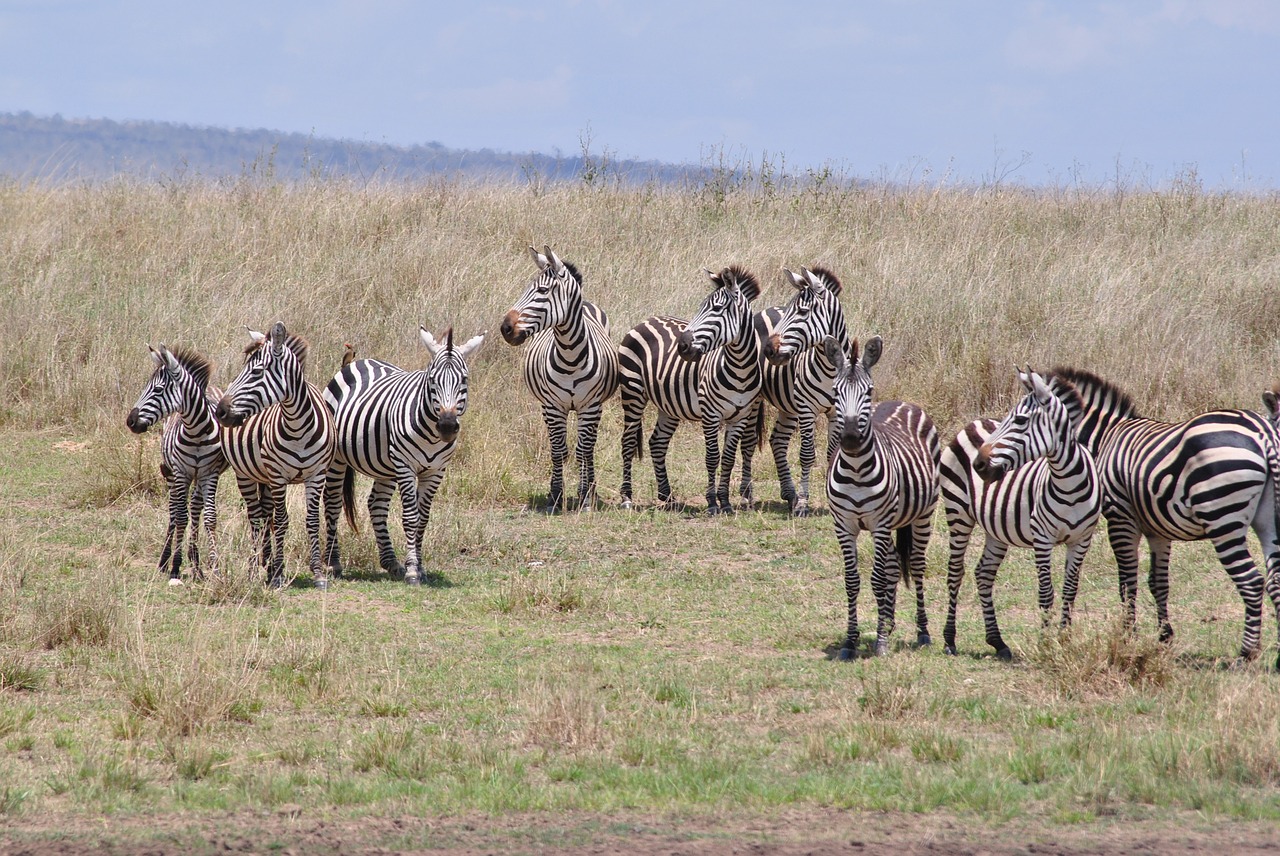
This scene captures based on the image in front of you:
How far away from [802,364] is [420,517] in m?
4.49

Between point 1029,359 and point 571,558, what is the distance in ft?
25.4

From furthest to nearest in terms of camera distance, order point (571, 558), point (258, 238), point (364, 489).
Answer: point (258, 238), point (364, 489), point (571, 558)

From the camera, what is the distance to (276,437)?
9.81 meters

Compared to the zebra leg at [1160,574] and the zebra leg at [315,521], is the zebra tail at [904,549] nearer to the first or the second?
the zebra leg at [1160,574]

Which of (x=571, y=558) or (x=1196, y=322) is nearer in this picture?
(x=571, y=558)

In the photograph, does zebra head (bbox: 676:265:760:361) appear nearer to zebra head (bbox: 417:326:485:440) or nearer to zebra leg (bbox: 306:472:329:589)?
zebra head (bbox: 417:326:485:440)

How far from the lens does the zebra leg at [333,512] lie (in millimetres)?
10734

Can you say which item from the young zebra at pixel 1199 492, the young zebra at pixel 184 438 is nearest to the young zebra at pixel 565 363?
the young zebra at pixel 184 438

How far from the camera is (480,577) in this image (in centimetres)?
1071

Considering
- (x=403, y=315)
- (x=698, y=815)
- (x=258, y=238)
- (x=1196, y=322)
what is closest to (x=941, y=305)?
(x=1196, y=322)

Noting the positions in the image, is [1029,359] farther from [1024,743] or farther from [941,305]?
[1024,743]

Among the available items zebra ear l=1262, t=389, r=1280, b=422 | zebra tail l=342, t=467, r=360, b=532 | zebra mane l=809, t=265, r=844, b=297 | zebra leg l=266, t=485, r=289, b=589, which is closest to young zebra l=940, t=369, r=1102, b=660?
zebra ear l=1262, t=389, r=1280, b=422

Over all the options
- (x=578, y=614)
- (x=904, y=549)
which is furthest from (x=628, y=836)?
(x=578, y=614)

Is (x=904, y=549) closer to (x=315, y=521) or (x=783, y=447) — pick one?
(x=315, y=521)
